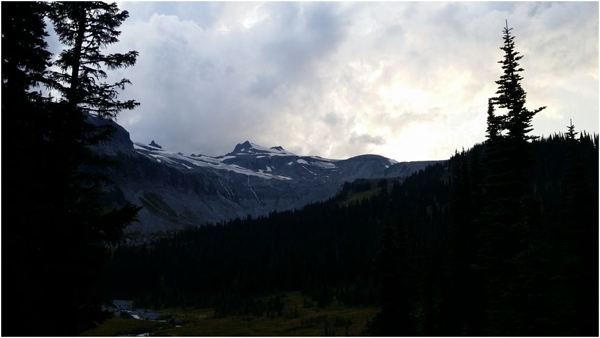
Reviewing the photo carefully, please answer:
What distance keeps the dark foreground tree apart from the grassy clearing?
50.4 m

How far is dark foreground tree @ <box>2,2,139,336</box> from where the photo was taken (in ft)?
41.9

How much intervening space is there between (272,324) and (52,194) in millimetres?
68451

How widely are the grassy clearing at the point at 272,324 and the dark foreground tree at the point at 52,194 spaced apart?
5040 centimetres

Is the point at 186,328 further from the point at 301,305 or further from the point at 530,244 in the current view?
the point at 530,244

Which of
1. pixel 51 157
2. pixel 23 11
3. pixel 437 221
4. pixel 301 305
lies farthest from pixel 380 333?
pixel 437 221

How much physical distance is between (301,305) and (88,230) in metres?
94.5

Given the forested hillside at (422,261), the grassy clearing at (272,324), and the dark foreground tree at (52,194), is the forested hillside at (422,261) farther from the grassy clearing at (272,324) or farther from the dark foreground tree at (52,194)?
the dark foreground tree at (52,194)

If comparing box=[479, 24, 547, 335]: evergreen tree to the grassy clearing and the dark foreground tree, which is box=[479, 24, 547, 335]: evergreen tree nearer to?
the dark foreground tree

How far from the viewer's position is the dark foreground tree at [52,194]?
1277 centimetres

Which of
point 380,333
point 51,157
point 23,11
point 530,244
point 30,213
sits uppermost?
point 23,11

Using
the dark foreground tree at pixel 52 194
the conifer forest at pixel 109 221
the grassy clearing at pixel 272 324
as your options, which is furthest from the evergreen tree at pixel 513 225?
the grassy clearing at pixel 272 324

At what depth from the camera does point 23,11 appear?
15.3 m

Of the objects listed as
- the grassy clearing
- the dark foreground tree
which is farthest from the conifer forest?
the grassy clearing

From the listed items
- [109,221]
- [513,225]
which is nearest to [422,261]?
[513,225]
